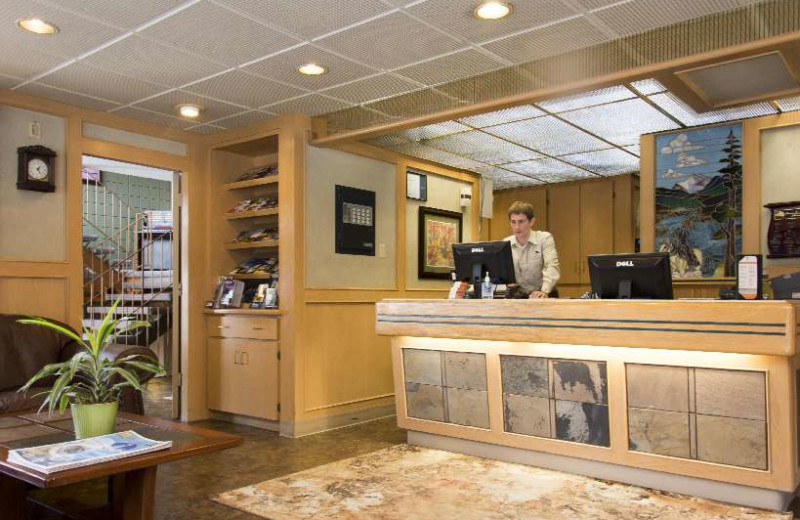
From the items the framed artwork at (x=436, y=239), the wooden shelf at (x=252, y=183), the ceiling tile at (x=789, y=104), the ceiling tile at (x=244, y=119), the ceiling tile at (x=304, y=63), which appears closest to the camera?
the ceiling tile at (x=304, y=63)

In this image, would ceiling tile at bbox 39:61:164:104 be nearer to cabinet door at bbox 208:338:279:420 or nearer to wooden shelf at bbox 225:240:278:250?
wooden shelf at bbox 225:240:278:250

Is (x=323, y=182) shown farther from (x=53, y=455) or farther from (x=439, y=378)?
(x=53, y=455)

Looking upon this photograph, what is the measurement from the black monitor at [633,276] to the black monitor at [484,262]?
655 millimetres

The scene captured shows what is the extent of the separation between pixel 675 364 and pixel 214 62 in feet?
11.5

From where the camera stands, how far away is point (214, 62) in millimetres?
4430

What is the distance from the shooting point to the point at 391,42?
13.4 feet

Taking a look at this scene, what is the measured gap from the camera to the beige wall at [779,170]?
563cm

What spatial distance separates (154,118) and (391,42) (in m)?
2.70

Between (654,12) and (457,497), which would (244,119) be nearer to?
(654,12)

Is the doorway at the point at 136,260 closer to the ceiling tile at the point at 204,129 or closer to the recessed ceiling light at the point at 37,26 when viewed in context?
the ceiling tile at the point at 204,129

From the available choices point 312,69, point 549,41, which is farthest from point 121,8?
point 549,41

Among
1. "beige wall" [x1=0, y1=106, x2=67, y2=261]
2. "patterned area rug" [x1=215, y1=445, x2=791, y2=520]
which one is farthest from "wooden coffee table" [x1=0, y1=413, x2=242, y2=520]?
"beige wall" [x1=0, y1=106, x2=67, y2=261]

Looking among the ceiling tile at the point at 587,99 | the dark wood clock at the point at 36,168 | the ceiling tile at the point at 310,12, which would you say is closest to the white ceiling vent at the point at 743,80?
the ceiling tile at the point at 587,99

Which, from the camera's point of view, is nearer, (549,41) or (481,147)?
(549,41)
